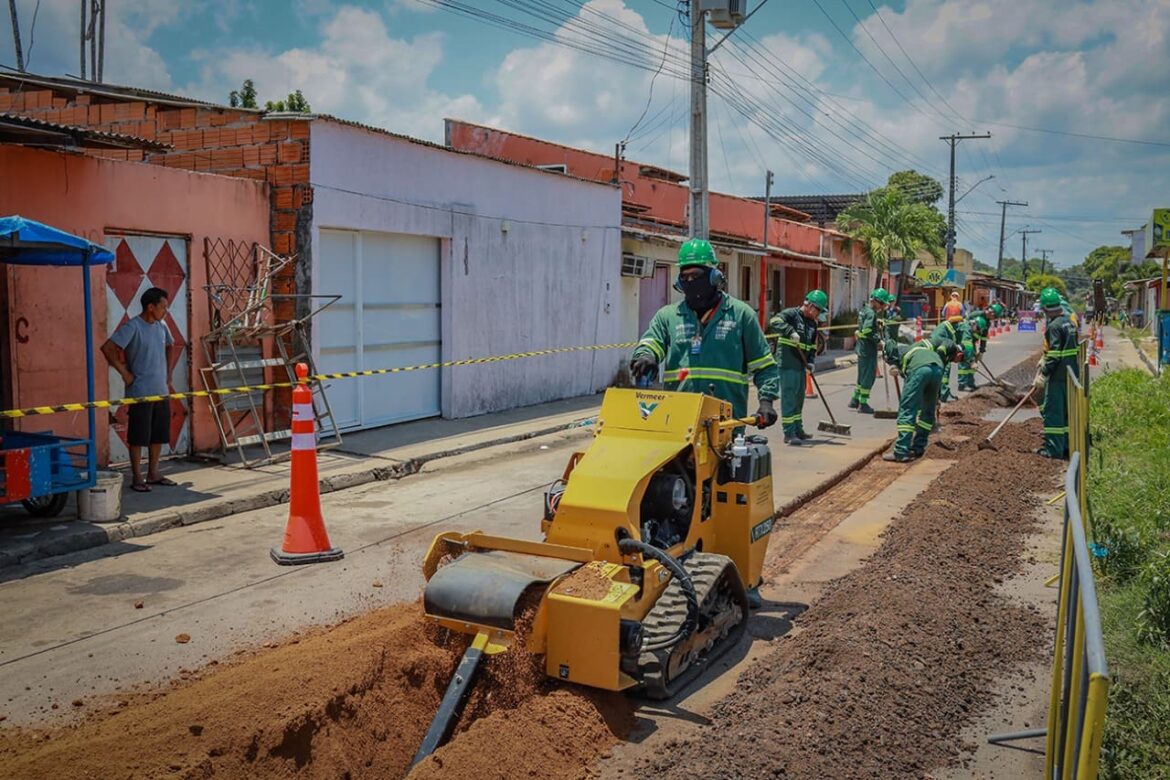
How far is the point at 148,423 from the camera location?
882 cm

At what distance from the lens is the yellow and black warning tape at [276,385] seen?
760 cm

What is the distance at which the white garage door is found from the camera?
1203 cm

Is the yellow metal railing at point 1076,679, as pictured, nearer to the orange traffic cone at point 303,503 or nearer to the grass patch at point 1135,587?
the grass patch at point 1135,587

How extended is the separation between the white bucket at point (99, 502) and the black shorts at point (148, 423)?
0.99m

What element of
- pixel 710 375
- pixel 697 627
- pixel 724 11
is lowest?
pixel 697 627

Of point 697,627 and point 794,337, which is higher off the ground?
point 794,337

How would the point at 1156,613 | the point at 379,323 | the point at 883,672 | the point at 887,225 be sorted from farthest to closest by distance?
1. the point at 887,225
2. the point at 379,323
3. the point at 1156,613
4. the point at 883,672

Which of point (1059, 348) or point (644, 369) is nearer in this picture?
point (644, 369)

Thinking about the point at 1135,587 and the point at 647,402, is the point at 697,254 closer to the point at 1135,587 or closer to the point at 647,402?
the point at 647,402

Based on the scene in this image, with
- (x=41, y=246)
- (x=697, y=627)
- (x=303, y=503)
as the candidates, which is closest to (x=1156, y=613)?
(x=697, y=627)

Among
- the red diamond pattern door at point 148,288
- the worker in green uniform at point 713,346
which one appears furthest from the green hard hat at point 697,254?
the red diamond pattern door at point 148,288

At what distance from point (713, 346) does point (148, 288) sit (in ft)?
21.0

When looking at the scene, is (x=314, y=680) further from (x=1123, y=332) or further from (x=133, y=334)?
(x=1123, y=332)

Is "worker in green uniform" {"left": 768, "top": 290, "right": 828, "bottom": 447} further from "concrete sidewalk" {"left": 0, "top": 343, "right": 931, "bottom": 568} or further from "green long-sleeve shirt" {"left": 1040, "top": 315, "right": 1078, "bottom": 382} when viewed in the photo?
"green long-sleeve shirt" {"left": 1040, "top": 315, "right": 1078, "bottom": 382}
